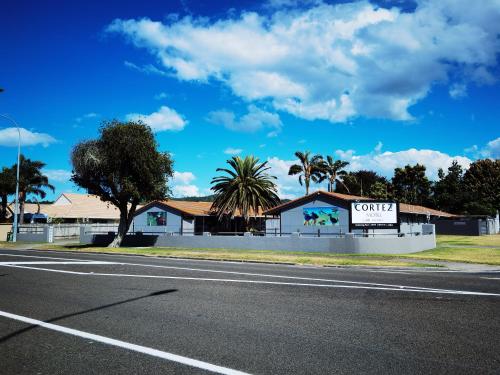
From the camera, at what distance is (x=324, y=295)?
10.5 meters

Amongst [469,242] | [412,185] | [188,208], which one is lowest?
[469,242]

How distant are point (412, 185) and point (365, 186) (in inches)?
334

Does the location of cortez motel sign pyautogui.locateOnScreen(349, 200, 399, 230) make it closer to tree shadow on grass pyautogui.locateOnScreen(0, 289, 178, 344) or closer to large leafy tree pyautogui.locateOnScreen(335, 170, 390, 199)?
tree shadow on grass pyautogui.locateOnScreen(0, 289, 178, 344)

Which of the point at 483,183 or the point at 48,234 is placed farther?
the point at 483,183

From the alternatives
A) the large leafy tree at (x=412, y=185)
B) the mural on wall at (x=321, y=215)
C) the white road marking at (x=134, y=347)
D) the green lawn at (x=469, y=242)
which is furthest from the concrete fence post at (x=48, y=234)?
the large leafy tree at (x=412, y=185)

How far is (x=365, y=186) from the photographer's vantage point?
83812mm

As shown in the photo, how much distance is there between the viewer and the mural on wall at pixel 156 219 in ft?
157

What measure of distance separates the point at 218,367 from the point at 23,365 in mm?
2426

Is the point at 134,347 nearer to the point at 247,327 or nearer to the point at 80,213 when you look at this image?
the point at 247,327

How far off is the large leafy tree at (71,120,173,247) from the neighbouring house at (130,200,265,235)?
38.2 ft

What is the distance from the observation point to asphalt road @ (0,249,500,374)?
212 inches

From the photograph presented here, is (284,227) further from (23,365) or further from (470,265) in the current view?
(23,365)

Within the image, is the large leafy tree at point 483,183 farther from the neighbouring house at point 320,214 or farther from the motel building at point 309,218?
the neighbouring house at point 320,214

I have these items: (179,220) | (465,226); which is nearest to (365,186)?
(465,226)
